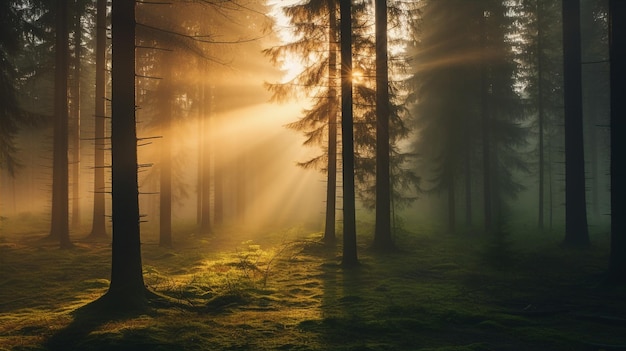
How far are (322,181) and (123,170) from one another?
12651mm

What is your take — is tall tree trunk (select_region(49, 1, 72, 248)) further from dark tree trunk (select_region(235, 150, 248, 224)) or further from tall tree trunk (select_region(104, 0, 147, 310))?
dark tree trunk (select_region(235, 150, 248, 224))

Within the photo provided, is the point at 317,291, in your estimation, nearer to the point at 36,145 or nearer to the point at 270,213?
the point at 270,213

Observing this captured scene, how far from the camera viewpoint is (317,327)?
733 cm

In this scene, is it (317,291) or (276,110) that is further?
(276,110)

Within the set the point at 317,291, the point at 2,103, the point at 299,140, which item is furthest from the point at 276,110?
the point at 317,291

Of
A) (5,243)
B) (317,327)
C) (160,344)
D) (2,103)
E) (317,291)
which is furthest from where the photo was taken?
(5,243)

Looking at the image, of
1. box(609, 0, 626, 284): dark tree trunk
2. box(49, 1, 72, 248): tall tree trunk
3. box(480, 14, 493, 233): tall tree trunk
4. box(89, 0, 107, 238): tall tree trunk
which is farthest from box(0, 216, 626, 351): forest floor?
box(480, 14, 493, 233): tall tree trunk

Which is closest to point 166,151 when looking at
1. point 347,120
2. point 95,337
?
point 347,120

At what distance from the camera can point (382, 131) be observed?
16.4 meters

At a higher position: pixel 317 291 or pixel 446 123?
pixel 446 123

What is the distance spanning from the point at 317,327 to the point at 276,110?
93.8 feet

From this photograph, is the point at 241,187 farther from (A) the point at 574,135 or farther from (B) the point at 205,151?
(A) the point at 574,135

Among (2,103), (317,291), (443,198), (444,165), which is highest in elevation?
(2,103)

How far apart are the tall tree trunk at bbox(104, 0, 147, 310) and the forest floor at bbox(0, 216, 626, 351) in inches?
33.7
